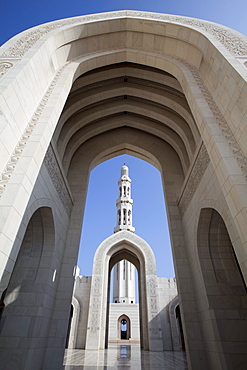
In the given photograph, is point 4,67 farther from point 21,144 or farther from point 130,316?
point 130,316

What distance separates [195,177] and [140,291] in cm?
1001

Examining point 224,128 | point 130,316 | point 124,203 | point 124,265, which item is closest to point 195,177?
point 224,128

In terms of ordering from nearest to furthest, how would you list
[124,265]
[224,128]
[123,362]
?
[224,128]
[123,362]
[124,265]

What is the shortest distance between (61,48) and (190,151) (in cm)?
Result: 416

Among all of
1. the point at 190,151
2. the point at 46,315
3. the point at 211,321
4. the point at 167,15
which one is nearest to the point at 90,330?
the point at 46,315

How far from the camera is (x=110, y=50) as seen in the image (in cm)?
578

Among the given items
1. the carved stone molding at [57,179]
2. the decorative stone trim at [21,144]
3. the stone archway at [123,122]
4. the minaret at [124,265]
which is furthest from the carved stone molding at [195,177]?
the minaret at [124,265]

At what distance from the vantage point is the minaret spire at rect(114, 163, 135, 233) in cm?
2042

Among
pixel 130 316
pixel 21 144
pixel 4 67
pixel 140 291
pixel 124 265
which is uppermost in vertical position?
pixel 124 265

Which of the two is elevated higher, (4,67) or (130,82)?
(130,82)

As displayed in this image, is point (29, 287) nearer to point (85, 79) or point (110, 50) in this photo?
point (85, 79)

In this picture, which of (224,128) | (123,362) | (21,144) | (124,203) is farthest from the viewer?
(124,203)

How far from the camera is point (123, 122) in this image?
8.31 meters

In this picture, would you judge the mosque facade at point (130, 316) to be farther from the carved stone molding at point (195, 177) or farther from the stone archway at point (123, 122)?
the carved stone molding at point (195, 177)
